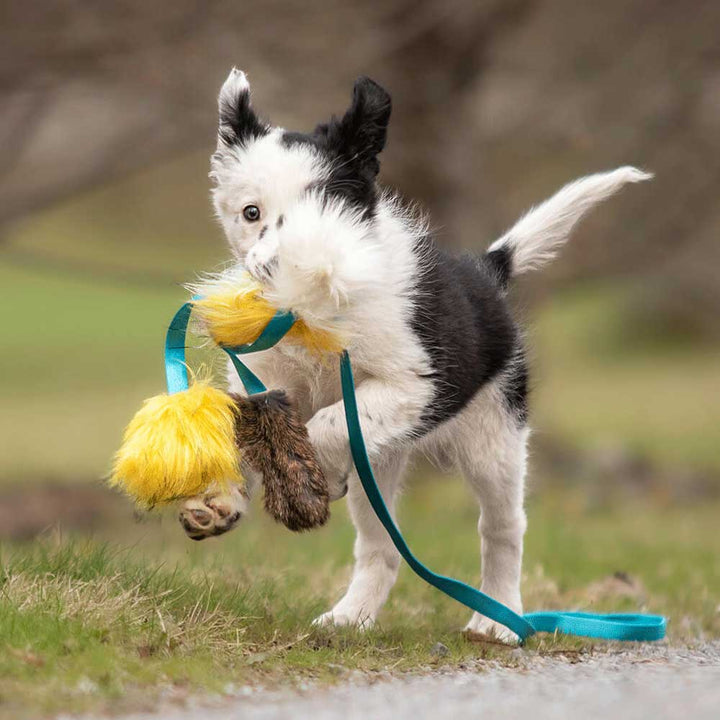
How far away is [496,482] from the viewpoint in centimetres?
507

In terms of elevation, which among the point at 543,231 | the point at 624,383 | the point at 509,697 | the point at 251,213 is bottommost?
the point at 509,697

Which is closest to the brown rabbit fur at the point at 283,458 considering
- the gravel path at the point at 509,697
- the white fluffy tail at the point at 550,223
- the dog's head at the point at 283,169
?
the dog's head at the point at 283,169

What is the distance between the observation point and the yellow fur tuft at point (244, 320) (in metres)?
4.09

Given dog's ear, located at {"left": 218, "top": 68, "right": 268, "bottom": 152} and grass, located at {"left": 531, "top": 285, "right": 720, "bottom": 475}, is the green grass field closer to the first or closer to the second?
grass, located at {"left": 531, "top": 285, "right": 720, "bottom": 475}

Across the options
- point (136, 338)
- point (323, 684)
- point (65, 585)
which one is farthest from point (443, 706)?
point (136, 338)

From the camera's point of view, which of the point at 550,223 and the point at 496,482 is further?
the point at 550,223

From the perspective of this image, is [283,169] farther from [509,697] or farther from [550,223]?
[509,697]

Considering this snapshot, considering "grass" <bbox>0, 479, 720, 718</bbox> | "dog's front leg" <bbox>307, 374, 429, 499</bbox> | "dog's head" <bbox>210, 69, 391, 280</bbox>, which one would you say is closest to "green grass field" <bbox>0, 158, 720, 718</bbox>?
"grass" <bbox>0, 479, 720, 718</bbox>

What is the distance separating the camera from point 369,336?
13.9ft

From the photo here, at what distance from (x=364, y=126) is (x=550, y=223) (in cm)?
129

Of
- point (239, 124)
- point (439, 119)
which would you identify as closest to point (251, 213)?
point (239, 124)

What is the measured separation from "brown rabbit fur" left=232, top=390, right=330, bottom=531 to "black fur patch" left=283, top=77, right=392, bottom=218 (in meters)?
0.70

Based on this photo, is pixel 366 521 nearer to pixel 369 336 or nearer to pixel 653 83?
pixel 369 336

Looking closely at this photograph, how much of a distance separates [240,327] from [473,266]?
4.17ft
